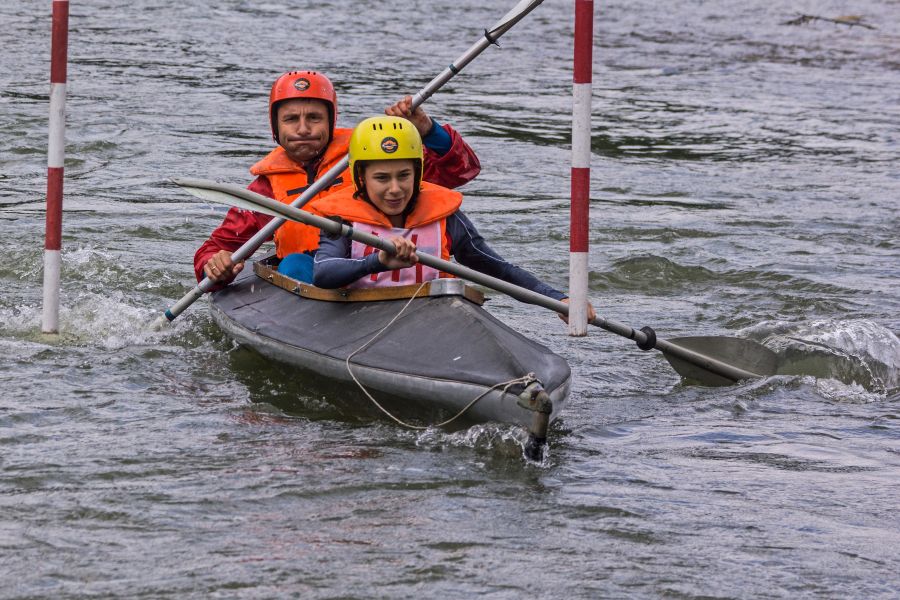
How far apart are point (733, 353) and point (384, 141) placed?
209 cm

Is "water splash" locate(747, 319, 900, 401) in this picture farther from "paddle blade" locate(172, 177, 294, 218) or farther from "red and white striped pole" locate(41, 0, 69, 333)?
"red and white striped pole" locate(41, 0, 69, 333)

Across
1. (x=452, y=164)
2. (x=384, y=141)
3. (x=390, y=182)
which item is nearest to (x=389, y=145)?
(x=384, y=141)

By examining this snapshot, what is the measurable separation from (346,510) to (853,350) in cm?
337

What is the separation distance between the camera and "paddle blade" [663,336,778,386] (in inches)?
259

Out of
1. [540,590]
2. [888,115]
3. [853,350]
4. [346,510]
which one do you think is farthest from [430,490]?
[888,115]

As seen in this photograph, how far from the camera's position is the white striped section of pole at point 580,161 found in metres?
5.17

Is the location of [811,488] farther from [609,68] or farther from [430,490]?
[609,68]

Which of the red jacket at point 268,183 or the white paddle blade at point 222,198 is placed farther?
the red jacket at point 268,183

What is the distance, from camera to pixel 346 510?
176 inches

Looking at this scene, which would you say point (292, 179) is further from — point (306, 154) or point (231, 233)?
point (231, 233)

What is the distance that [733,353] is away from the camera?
6.65 m

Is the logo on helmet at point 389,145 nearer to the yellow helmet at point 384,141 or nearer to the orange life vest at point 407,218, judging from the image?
the yellow helmet at point 384,141

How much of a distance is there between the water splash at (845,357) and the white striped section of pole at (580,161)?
5.31 feet

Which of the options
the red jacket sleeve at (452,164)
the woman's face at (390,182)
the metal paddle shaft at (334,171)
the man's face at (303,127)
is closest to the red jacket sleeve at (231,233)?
the metal paddle shaft at (334,171)
